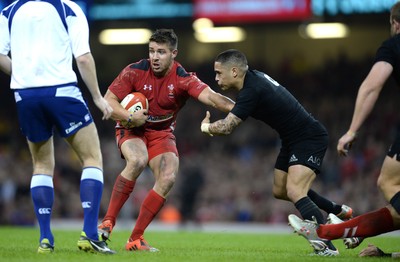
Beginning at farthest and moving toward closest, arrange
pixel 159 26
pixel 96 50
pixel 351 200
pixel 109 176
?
pixel 96 50 → pixel 109 176 → pixel 351 200 → pixel 159 26

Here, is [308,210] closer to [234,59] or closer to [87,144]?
[234,59]

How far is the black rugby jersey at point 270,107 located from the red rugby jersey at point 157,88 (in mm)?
792

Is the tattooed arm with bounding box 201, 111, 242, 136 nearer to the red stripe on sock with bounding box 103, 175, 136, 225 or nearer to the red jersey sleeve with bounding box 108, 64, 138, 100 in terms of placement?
the red stripe on sock with bounding box 103, 175, 136, 225

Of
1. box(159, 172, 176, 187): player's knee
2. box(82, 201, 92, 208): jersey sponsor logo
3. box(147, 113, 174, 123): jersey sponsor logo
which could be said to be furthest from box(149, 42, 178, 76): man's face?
box(82, 201, 92, 208): jersey sponsor logo

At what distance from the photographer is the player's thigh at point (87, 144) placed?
702 centimetres

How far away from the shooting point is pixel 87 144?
23.2 ft

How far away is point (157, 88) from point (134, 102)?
360 millimetres

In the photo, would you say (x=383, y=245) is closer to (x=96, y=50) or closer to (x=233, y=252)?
(x=233, y=252)

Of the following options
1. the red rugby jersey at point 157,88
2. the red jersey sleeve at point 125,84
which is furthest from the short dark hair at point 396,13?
the red jersey sleeve at point 125,84

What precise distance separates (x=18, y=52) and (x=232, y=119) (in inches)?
87.8

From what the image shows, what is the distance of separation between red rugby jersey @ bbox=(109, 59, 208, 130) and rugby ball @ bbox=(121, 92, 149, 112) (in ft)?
0.34

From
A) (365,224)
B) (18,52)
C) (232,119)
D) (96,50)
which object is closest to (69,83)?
(18,52)

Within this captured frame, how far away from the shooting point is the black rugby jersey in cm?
783

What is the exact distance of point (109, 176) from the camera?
22875 millimetres
